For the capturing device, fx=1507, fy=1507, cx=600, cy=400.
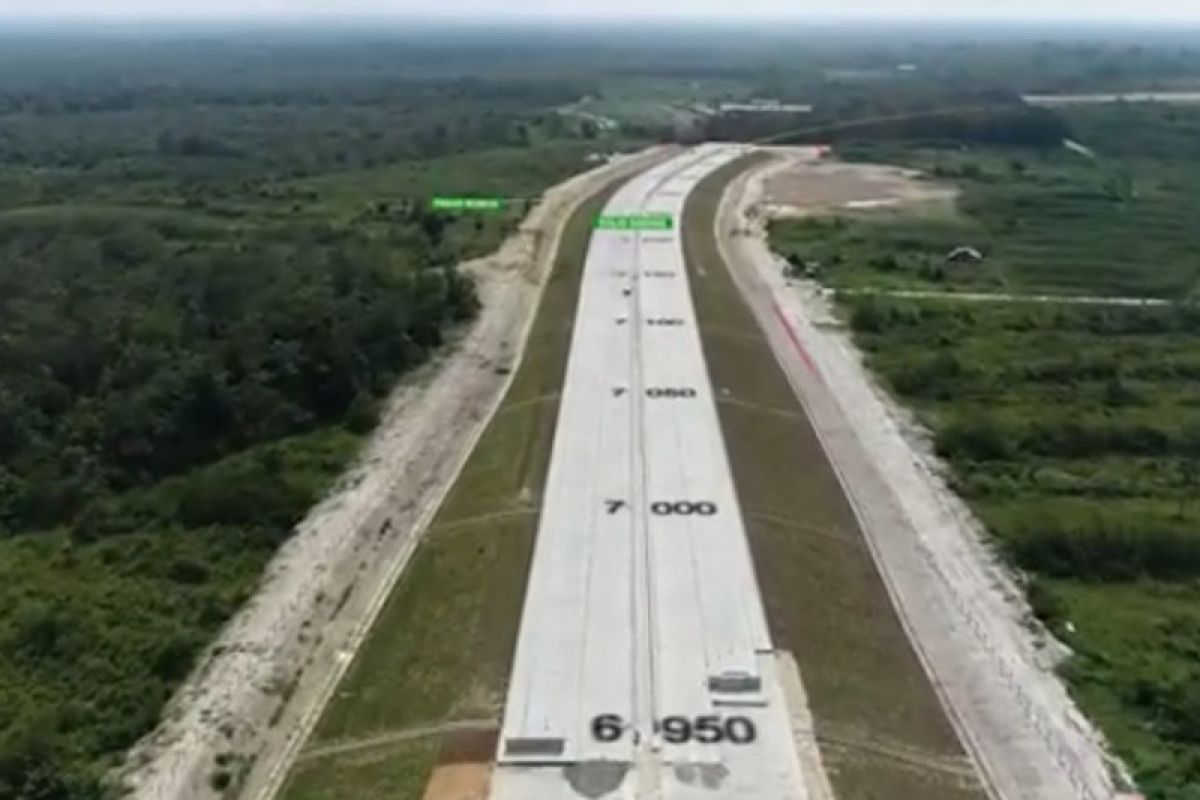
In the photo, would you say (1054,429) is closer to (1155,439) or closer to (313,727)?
(1155,439)

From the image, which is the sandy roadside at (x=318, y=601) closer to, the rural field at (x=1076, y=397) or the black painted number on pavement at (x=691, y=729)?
the black painted number on pavement at (x=691, y=729)

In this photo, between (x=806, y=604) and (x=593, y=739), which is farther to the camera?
(x=806, y=604)

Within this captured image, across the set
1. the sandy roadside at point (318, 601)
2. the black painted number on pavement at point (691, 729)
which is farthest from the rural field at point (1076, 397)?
the sandy roadside at point (318, 601)

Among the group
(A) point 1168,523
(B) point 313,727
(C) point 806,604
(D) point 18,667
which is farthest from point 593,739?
(A) point 1168,523

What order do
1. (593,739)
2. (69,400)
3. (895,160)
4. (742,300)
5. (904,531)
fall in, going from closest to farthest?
1. (593,739)
2. (904,531)
3. (69,400)
4. (742,300)
5. (895,160)

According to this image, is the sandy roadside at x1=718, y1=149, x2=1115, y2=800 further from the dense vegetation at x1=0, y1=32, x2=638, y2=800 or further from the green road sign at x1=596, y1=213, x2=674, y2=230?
the green road sign at x1=596, y1=213, x2=674, y2=230

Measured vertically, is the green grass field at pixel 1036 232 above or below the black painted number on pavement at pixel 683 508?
below
